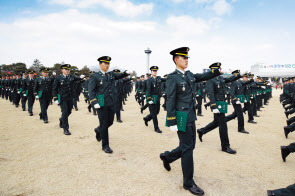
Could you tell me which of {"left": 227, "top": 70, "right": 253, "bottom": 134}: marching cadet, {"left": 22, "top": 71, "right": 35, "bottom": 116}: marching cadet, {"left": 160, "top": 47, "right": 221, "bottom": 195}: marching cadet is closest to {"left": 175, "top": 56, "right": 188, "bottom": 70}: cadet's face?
{"left": 160, "top": 47, "right": 221, "bottom": 195}: marching cadet

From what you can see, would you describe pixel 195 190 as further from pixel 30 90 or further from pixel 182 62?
pixel 30 90

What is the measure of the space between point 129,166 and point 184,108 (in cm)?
190

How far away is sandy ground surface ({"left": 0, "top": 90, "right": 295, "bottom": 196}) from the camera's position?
302cm

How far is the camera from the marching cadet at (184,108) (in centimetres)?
292

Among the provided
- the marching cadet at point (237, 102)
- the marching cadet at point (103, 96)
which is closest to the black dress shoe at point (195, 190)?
the marching cadet at point (103, 96)

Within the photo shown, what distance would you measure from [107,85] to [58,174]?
2357 mm

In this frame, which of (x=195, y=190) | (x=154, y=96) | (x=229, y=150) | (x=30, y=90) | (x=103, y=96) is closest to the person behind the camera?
(x=195, y=190)

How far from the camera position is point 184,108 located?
300cm

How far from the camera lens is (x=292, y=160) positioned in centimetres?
420

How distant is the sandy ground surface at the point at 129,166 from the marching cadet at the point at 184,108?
0.35 m

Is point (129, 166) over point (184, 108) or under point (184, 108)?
under

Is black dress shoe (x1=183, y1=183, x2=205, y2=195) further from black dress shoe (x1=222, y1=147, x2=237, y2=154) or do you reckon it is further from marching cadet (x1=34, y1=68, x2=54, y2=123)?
marching cadet (x1=34, y1=68, x2=54, y2=123)

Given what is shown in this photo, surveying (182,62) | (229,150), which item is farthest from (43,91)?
(229,150)

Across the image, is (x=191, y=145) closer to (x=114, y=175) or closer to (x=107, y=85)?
(x=114, y=175)
